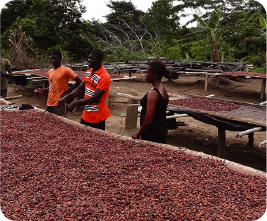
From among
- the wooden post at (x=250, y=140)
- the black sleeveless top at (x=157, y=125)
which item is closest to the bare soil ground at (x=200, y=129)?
the wooden post at (x=250, y=140)

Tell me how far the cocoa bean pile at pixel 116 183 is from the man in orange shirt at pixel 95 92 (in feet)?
1.85

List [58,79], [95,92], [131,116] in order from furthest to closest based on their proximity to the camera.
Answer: [131,116], [58,79], [95,92]

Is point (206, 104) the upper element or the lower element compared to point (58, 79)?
lower

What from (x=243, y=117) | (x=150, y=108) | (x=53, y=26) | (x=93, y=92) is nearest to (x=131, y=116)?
(x=243, y=117)

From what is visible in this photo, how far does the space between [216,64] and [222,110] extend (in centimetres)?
920

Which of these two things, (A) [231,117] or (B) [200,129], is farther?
(B) [200,129]

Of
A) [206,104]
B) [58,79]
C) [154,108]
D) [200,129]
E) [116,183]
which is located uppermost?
[58,79]

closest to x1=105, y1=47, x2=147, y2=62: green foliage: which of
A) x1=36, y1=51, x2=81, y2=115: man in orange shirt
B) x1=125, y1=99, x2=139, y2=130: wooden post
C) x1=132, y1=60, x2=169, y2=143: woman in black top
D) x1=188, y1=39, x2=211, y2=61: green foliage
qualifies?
x1=188, y1=39, x2=211, y2=61: green foliage

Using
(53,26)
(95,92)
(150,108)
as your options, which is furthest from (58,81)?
(53,26)

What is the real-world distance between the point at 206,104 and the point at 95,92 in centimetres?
231

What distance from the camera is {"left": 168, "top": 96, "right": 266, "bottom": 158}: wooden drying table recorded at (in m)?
3.81

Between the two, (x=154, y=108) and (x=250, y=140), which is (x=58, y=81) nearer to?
(x=154, y=108)

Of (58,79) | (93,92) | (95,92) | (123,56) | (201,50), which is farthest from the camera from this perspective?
(201,50)

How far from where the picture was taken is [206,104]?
15.6ft
